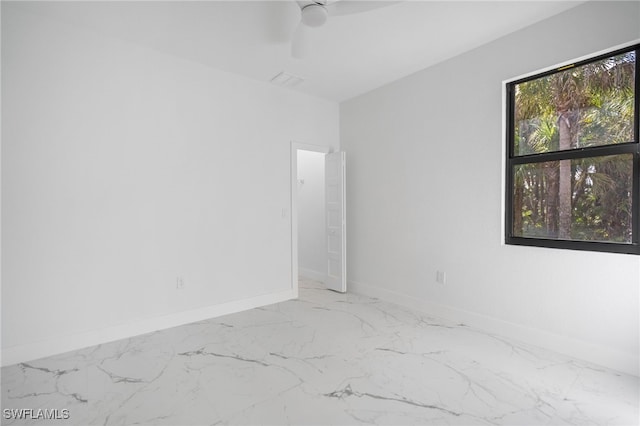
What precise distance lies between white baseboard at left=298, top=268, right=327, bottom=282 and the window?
295 cm

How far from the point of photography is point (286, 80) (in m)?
3.74

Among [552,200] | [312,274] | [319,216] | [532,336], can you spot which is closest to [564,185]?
[552,200]

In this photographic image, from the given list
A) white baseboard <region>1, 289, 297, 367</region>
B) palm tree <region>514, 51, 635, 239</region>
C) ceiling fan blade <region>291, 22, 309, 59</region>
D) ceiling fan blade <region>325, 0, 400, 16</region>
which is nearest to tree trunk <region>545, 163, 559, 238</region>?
palm tree <region>514, 51, 635, 239</region>

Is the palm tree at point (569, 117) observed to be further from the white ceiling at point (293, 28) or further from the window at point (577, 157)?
the white ceiling at point (293, 28)

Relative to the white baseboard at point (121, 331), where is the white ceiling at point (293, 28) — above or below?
above

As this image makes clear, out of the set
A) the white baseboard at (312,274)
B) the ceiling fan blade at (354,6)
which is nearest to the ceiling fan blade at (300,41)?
the ceiling fan blade at (354,6)

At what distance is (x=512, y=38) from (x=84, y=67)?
3.73 meters

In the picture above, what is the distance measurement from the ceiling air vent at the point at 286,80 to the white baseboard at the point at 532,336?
110 inches

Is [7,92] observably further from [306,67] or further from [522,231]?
[522,231]

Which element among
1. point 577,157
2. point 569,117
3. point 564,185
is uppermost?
→ point 569,117

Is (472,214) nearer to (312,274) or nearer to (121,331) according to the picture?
(312,274)

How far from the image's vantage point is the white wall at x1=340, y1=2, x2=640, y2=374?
7.65ft

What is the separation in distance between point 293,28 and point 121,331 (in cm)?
308

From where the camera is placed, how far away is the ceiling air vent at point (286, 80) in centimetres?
360
